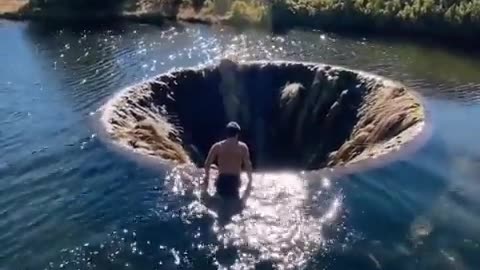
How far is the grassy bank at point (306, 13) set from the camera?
1185 inches

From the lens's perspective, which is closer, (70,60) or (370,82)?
(370,82)

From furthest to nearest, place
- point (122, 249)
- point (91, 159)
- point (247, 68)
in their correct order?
point (247, 68) < point (91, 159) < point (122, 249)

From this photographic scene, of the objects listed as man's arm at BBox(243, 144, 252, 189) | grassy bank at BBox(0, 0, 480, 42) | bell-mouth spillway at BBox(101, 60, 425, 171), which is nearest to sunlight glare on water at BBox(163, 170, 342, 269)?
man's arm at BBox(243, 144, 252, 189)

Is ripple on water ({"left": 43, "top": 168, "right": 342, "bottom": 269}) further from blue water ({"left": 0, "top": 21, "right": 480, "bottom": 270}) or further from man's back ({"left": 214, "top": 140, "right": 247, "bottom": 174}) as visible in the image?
man's back ({"left": 214, "top": 140, "right": 247, "bottom": 174})

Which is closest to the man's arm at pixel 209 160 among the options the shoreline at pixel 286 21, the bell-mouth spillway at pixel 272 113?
the bell-mouth spillway at pixel 272 113

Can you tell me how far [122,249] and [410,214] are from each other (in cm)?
570

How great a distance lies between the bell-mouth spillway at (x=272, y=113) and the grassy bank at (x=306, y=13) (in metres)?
9.94

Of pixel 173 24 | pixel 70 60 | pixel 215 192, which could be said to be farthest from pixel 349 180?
pixel 173 24

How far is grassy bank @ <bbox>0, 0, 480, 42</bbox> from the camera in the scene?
30.1m

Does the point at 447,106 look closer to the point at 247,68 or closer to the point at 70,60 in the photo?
the point at 247,68

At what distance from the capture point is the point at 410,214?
13.8 metres

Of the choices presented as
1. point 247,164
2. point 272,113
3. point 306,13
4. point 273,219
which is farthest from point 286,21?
point 273,219

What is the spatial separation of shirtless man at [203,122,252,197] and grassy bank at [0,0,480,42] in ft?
60.7

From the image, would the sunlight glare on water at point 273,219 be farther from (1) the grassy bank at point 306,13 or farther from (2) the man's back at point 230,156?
(1) the grassy bank at point 306,13
